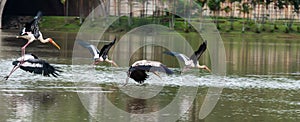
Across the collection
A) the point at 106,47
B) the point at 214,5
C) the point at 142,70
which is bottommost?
the point at 142,70

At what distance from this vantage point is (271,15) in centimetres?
7488

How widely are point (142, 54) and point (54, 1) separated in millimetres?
40439

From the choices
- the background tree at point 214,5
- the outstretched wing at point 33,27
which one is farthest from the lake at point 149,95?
the background tree at point 214,5

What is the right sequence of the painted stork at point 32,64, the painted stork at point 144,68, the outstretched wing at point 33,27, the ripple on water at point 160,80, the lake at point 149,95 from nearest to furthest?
the lake at point 149,95 → the painted stork at point 144,68 → the painted stork at point 32,64 → the outstretched wing at point 33,27 → the ripple on water at point 160,80

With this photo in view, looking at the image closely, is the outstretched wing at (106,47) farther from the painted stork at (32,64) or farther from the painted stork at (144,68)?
the painted stork at (32,64)

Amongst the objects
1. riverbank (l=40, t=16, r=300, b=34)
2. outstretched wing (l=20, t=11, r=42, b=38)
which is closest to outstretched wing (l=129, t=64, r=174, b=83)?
outstretched wing (l=20, t=11, r=42, b=38)

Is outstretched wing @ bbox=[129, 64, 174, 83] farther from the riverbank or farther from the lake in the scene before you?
the riverbank

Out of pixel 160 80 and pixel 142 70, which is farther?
pixel 160 80

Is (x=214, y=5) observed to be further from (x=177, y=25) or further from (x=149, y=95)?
(x=149, y=95)

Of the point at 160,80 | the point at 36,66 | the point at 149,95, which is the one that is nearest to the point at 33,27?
the point at 36,66

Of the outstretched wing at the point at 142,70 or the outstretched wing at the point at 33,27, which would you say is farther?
the outstretched wing at the point at 33,27

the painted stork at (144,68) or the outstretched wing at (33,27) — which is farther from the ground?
the outstretched wing at (33,27)

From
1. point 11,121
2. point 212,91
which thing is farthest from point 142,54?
point 11,121

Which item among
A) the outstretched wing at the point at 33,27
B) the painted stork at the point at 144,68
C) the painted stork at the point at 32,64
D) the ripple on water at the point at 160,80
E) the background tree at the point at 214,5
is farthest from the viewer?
the background tree at the point at 214,5
